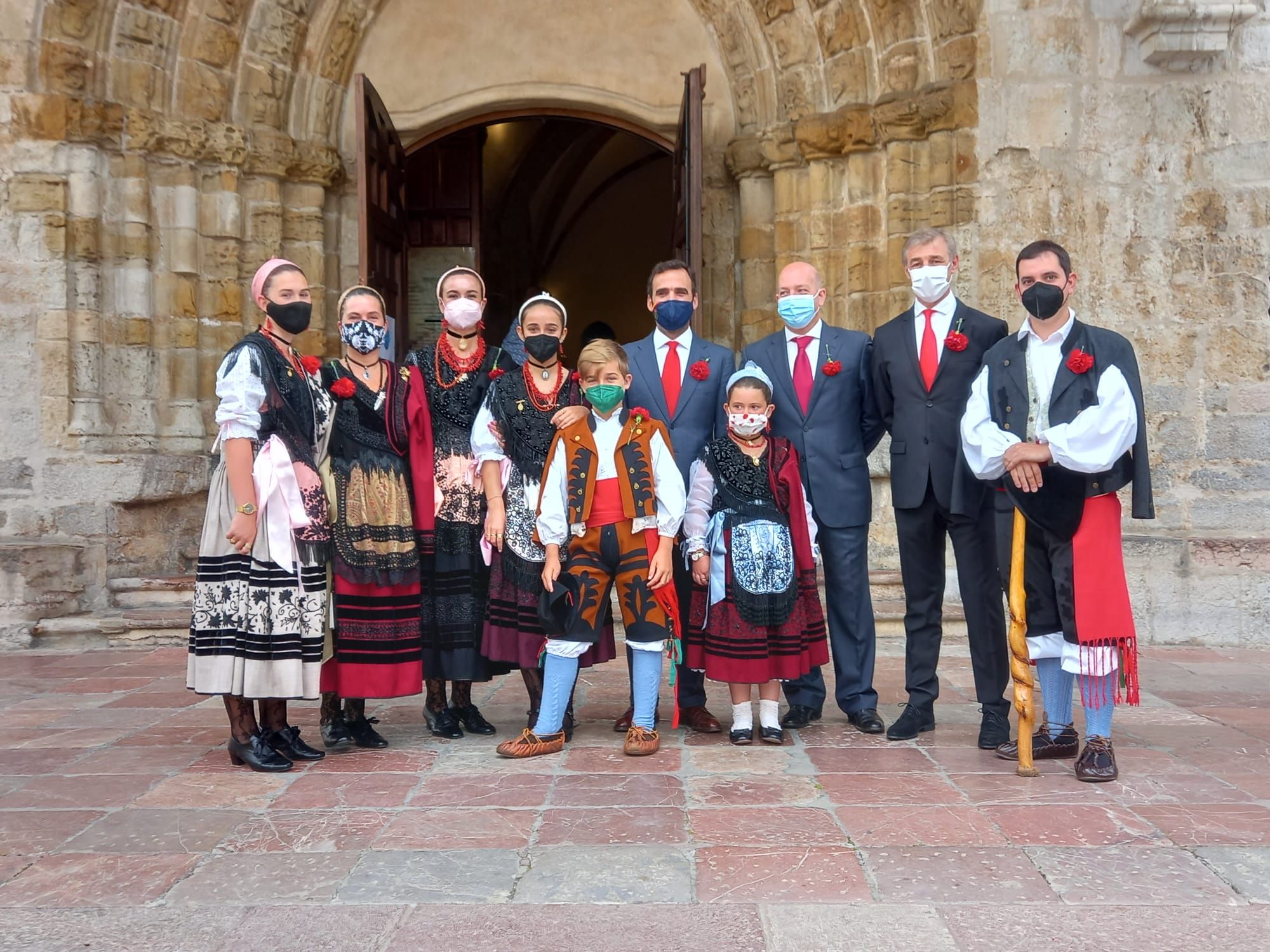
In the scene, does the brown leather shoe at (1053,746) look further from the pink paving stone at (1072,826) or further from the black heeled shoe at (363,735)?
the black heeled shoe at (363,735)

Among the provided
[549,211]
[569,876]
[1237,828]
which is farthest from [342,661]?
[549,211]

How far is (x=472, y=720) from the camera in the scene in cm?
457

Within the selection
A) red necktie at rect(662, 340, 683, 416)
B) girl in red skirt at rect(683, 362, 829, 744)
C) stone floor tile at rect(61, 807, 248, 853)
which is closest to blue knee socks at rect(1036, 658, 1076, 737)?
girl in red skirt at rect(683, 362, 829, 744)

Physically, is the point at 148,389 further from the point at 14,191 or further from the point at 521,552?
the point at 521,552

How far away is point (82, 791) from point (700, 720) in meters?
2.12

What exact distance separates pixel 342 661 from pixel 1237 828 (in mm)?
2792

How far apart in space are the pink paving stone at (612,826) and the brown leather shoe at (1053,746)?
1335mm

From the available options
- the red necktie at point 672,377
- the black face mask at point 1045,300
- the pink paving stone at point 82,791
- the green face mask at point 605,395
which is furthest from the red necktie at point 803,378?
the pink paving stone at point 82,791

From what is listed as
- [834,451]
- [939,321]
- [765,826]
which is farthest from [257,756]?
[939,321]

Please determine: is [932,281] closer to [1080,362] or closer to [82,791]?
[1080,362]

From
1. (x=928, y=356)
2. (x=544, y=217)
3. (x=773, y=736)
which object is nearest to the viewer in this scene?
(x=773, y=736)

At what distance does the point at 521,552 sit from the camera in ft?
14.0

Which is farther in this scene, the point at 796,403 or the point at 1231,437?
the point at 1231,437

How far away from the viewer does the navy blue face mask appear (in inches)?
176
